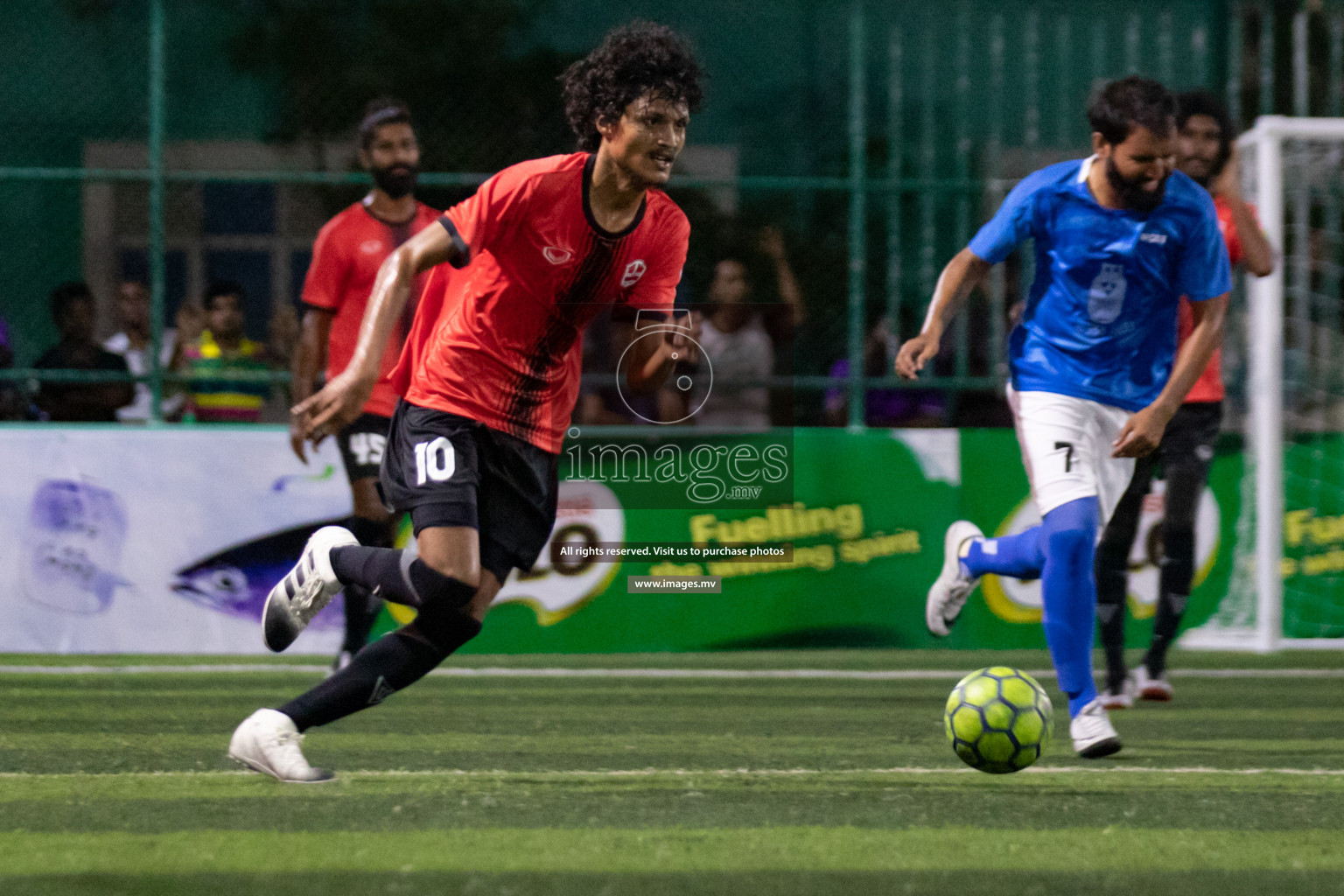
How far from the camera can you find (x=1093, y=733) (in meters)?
4.94

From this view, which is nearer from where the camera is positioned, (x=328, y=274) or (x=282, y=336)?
(x=328, y=274)

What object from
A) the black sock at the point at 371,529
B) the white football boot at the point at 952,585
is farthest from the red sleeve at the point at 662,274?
the black sock at the point at 371,529

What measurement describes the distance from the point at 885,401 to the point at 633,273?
4.88 m

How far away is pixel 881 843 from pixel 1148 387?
7.48 ft

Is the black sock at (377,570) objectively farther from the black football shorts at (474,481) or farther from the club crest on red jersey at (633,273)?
the club crest on red jersey at (633,273)

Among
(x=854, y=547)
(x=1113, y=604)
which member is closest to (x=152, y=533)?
(x=854, y=547)

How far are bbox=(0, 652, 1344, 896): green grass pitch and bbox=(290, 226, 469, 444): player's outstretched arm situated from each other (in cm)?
90

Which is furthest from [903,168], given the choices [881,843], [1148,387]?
[881,843]

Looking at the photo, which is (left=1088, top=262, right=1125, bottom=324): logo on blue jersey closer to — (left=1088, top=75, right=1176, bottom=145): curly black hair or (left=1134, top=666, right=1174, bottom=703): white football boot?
(left=1088, top=75, right=1176, bottom=145): curly black hair

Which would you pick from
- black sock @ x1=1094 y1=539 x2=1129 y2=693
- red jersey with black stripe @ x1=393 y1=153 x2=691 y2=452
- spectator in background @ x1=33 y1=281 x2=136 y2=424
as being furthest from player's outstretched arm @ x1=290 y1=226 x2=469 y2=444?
spectator in background @ x1=33 y1=281 x2=136 y2=424

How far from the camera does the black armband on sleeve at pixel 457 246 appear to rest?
4047 mm

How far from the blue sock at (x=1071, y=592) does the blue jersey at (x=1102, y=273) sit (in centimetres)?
43

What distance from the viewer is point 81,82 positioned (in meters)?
9.50

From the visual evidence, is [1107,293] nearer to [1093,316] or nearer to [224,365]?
[1093,316]
